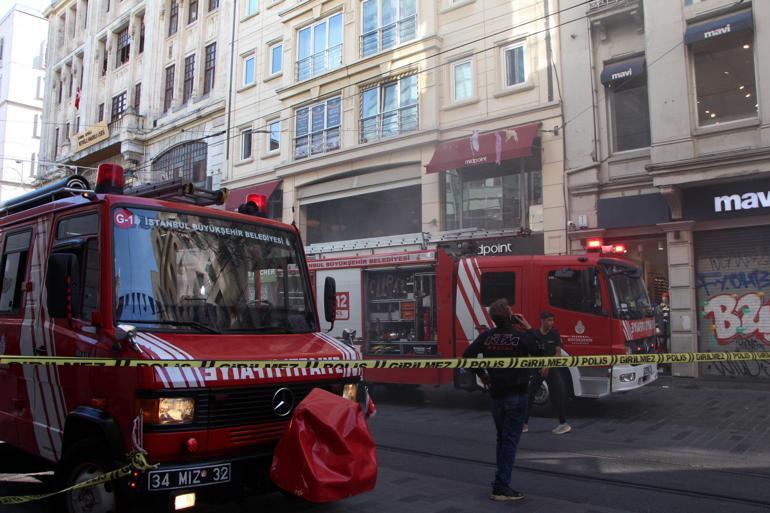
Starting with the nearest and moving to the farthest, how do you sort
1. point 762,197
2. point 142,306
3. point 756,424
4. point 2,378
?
1. point 142,306
2. point 2,378
3. point 756,424
4. point 762,197

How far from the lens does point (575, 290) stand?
10086mm

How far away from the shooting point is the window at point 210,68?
90.1 feet

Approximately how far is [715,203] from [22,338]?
14164 millimetres

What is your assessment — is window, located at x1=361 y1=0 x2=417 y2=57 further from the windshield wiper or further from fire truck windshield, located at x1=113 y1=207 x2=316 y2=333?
the windshield wiper

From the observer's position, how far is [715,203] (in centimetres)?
1386

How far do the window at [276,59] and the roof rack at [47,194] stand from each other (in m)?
19.5

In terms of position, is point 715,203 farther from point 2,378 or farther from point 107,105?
point 107,105

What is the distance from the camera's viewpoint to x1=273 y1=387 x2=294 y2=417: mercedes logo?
4.27m

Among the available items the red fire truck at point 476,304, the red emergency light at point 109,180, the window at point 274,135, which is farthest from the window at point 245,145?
the red emergency light at point 109,180

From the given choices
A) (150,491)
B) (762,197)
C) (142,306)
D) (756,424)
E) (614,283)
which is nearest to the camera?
(150,491)

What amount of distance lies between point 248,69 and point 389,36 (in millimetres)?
8334

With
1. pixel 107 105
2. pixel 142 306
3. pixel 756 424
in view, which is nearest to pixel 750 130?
pixel 756 424

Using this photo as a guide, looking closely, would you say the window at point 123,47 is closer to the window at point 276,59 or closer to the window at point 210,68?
the window at point 210,68

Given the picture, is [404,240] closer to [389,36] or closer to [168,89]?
[389,36]
